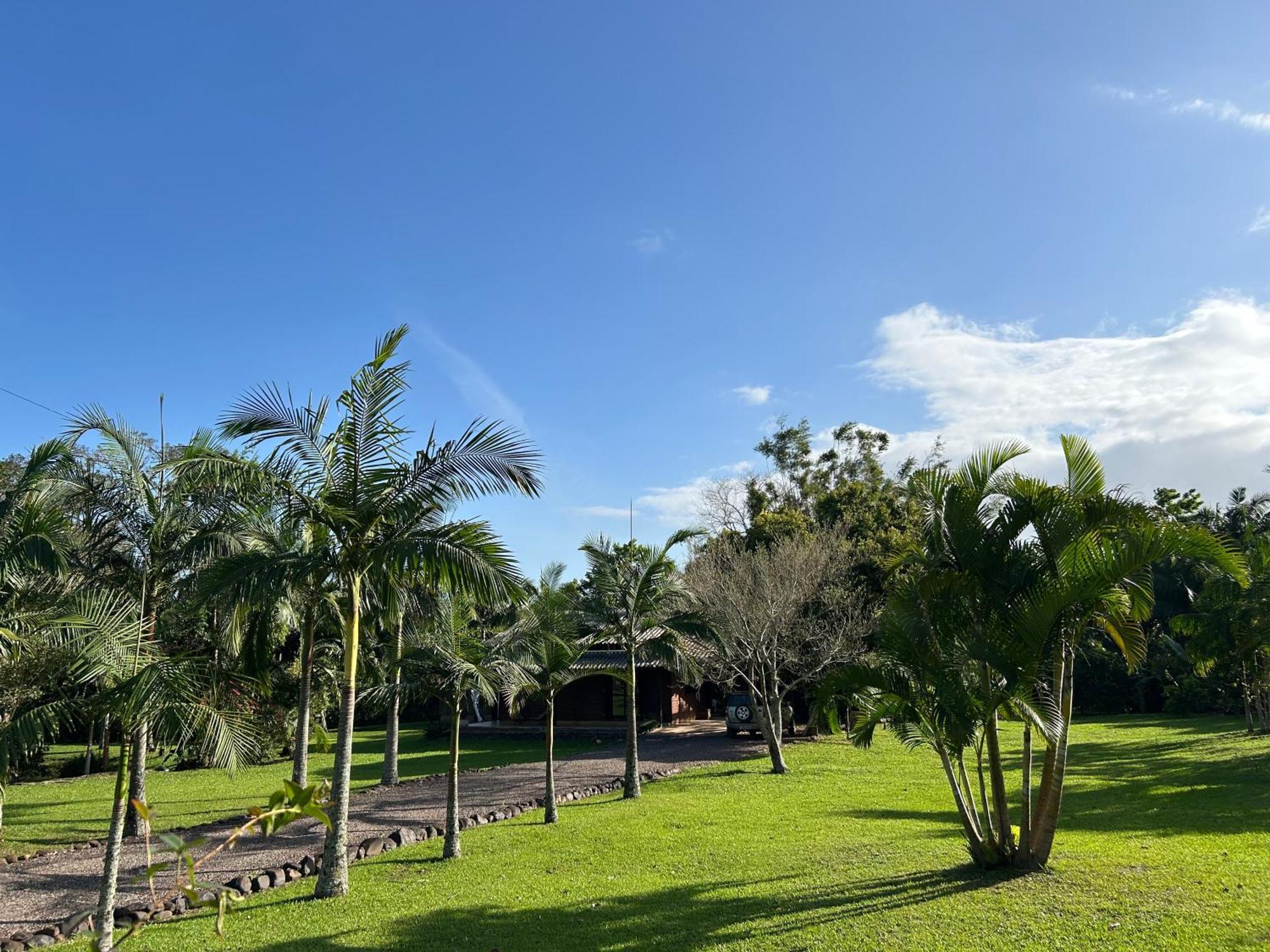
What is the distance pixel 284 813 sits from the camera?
157cm

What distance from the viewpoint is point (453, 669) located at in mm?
11547

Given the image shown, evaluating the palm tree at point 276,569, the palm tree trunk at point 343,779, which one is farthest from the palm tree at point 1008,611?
the palm tree at point 276,569

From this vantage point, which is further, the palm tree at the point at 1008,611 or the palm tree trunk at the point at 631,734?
the palm tree trunk at the point at 631,734

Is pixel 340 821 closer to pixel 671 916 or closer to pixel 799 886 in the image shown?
pixel 671 916

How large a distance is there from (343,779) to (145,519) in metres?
3.52

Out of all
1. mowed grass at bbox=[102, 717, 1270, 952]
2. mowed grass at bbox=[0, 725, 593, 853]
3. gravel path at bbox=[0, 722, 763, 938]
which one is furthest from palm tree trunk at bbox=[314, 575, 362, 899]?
gravel path at bbox=[0, 722, 763, 938]

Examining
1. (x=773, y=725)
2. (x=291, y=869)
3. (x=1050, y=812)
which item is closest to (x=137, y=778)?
(x=291, y=869)

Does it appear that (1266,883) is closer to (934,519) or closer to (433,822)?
(934,519)

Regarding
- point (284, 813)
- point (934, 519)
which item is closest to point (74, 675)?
point (284, 813)

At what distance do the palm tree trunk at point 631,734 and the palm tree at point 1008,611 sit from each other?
688 cm

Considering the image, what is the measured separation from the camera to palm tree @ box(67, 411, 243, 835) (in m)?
8.62

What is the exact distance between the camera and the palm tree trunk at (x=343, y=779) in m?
9.39

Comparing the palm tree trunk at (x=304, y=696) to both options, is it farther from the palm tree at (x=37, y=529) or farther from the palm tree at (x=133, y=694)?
the palm tree at (x=133, y=694)

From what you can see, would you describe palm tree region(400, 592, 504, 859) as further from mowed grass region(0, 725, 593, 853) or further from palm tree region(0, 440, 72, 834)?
palm tree region(0, 440, 72, 834)
